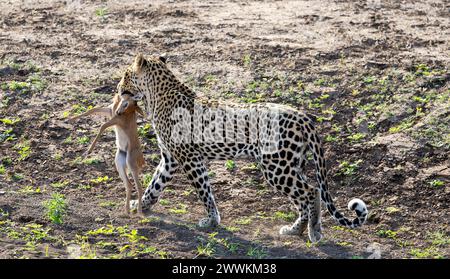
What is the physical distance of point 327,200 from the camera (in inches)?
466

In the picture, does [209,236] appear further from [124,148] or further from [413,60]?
[413,60]

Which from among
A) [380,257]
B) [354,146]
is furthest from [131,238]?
[354,146]

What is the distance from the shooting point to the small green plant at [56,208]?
480 inches

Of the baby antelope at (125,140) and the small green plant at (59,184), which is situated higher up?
the baby antelope at (125,140)

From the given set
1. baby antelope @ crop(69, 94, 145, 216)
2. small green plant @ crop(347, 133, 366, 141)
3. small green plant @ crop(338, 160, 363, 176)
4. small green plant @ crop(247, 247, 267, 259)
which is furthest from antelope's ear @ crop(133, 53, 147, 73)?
small green plant @ crop(347, 133, 366, 141)

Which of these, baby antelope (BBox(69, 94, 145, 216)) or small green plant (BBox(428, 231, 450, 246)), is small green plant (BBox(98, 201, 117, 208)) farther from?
small green plant (BBox(428, 231, 450, 246))

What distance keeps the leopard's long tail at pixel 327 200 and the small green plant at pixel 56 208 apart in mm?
2906

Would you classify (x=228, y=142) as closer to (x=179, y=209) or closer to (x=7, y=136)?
(x=179, y=209)

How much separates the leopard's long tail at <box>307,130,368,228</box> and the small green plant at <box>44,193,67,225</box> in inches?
114

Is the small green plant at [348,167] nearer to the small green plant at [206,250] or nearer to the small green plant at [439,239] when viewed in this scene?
the small green plant at [439,239]

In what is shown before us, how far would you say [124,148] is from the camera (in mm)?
12695

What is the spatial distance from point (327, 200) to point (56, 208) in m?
3.05

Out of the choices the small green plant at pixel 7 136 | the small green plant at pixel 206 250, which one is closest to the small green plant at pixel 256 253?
the small green plant at pixel 206 250

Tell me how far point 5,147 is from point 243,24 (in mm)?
4947
